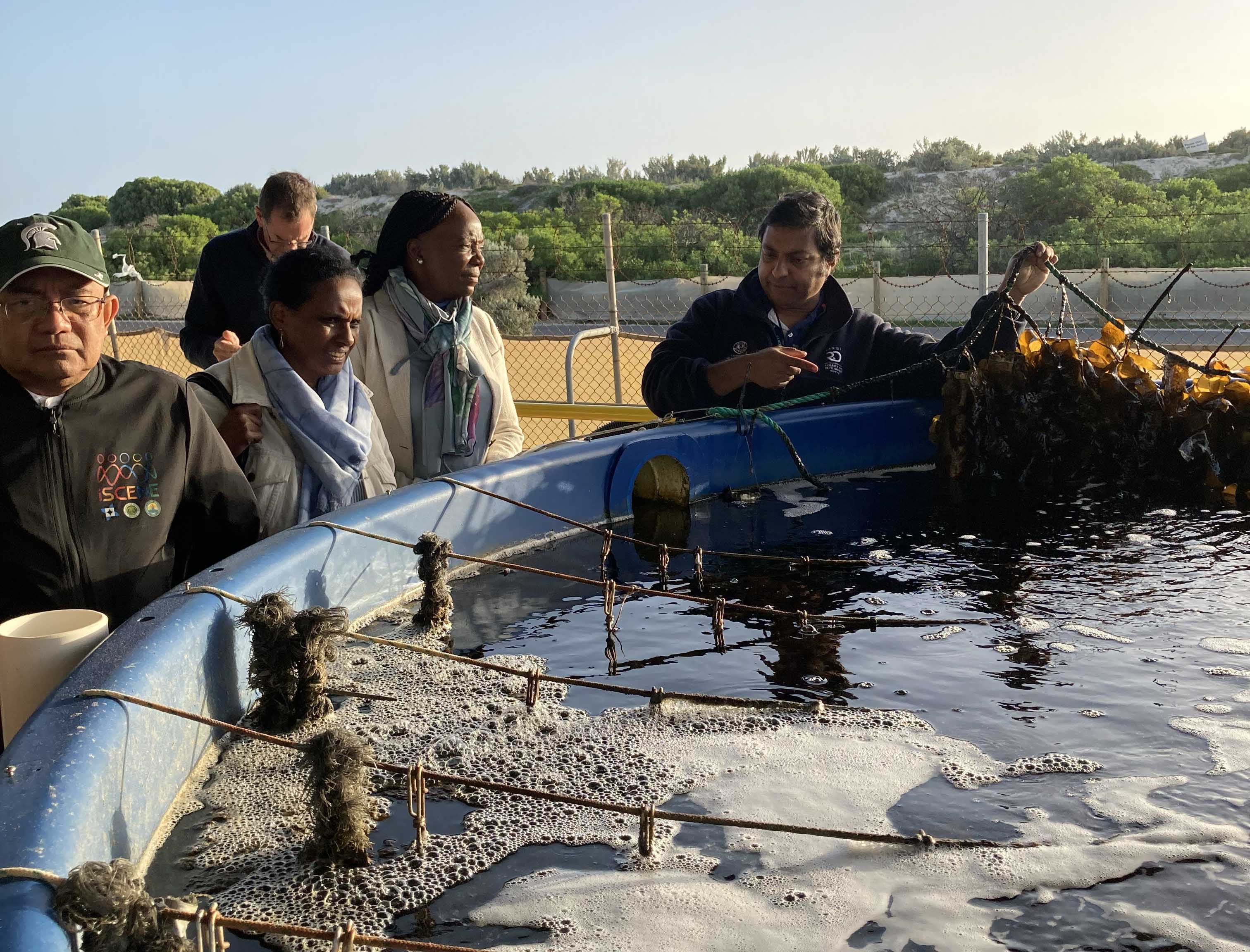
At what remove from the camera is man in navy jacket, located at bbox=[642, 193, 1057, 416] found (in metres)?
4.21

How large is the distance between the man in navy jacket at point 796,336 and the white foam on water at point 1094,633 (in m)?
1.56

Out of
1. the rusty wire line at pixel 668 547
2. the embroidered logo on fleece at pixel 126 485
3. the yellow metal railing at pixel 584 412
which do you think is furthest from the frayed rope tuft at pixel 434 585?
the yellow metal railing at pixel 584 412

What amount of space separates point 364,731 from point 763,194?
26.1 meters

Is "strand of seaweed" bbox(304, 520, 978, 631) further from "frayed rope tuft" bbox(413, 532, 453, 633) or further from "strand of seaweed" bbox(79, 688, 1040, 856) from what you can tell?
"strand of seaweed" bbox(79, 688, 1040, 856)

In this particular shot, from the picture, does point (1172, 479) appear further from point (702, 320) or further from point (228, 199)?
point (228, 199)

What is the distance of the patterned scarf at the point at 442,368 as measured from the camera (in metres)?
3.53

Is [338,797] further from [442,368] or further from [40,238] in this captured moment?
[442,368]

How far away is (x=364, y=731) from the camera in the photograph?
233 centimetres

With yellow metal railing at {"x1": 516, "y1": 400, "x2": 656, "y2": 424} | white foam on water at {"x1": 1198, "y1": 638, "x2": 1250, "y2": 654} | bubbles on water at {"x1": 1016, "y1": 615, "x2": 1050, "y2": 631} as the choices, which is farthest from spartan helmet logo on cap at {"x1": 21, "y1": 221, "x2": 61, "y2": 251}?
yellow metal railing at {"x1": 516, "y1": 400, "x2": 656, "y2": 424}

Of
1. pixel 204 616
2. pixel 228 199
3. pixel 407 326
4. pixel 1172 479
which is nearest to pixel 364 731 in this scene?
pixel 204 616

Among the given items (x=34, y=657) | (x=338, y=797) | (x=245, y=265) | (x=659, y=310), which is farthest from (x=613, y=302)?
(x=659, y=310)

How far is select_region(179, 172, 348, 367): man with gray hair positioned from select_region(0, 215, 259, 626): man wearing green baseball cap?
2.07m

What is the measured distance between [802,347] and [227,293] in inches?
90.2

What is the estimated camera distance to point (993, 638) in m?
2.77
